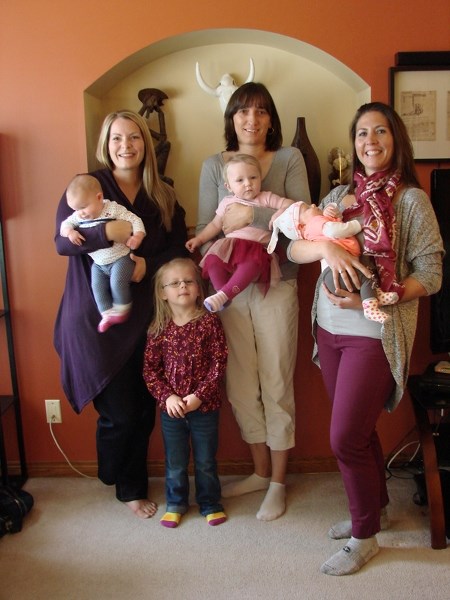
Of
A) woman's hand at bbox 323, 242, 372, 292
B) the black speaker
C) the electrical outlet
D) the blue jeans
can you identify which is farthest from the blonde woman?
the black speaker

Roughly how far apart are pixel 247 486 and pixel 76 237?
4.05 feet

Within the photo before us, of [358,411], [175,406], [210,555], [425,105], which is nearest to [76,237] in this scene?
[175,406]

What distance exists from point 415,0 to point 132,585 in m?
2.34

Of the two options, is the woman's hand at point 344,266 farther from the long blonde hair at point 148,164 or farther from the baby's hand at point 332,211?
the long blonde hair at point 148,164

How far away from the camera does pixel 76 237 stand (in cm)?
186

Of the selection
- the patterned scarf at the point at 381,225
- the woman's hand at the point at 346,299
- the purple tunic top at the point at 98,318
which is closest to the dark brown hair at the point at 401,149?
the patterned scarf at the point at 381,225

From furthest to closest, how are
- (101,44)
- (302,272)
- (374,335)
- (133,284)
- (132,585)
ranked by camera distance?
(302,272) → (101,44) → (133,284) → (132,585) → (374,335)

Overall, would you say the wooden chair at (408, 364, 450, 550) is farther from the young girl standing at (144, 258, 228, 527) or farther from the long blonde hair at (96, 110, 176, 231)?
the long blonde hair at (96, 110, 176, 231)

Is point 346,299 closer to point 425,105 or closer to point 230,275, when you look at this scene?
point 230,275

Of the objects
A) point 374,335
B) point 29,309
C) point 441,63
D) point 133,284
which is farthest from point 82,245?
point 441,63

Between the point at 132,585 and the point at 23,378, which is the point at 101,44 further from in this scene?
the point at 132,585

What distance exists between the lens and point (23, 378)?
7.97 ft

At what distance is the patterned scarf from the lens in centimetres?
159

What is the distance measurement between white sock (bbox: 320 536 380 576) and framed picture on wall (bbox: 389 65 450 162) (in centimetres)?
146
